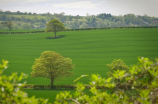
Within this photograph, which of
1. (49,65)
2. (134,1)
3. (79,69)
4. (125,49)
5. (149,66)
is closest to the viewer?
(149,66)

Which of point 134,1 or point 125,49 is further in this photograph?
point 134,1

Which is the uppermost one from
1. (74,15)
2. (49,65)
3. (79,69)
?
(74,15)

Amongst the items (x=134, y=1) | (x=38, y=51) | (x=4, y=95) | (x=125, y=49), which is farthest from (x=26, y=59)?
(x=134, y=1)

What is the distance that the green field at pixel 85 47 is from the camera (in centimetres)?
Result: 4144

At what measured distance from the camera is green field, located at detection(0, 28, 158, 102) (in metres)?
41.4

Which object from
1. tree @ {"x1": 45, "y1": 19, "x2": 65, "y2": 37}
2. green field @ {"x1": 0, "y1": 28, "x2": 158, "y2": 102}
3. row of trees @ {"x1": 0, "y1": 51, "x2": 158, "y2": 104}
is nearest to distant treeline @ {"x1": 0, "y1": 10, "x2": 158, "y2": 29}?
green field @ {"x1": 0, "y1": 28, "x2": 158, "y2": 102}

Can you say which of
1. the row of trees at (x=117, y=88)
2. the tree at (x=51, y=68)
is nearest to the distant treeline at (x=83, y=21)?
the tree at (x=51, y=68)

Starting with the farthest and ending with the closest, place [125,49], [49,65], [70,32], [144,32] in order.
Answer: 1. [70,32]
2. [144,32]
3. [125,49]
4. [49,65]

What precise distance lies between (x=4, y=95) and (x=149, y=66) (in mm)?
2364

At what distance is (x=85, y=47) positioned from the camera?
2088 inches

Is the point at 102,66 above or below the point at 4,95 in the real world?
below

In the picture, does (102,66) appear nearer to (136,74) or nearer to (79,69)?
(79,69)

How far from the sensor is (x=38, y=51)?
5266 centimetres

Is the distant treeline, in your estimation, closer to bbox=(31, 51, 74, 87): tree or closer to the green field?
the green field
